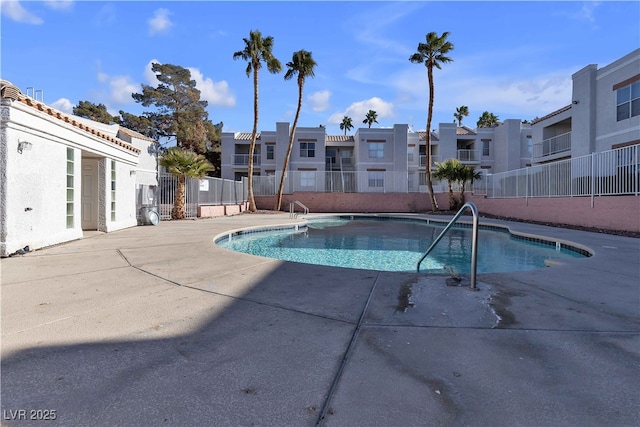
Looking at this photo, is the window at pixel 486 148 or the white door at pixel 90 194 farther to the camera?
the window at pixel 486 148

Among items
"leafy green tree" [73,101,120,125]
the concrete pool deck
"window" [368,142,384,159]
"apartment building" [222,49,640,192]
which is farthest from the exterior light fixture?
"leafy green tree" [73,101,120,125]

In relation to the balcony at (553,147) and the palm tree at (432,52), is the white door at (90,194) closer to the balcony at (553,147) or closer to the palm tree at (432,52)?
the palm tree at (432,52)

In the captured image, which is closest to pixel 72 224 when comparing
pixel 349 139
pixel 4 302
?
pixel 4 302

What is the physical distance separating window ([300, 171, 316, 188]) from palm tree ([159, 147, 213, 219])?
475 inches

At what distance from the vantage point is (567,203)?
47.0 ft

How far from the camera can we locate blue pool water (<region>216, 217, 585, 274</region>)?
8328mm

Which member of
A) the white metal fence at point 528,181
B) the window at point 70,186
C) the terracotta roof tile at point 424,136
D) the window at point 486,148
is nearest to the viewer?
the window at point 70,186

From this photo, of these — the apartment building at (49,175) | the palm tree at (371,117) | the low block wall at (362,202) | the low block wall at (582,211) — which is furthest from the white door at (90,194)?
the palm tree at (371,117)

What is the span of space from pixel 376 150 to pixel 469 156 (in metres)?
9.59

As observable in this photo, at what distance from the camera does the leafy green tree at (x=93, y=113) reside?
4069 cm

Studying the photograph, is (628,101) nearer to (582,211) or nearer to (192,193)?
(582,211)

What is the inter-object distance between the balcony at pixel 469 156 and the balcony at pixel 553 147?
9618 millimetres

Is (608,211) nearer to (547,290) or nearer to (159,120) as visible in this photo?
(547,290)

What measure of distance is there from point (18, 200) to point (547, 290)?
8.98 metres
